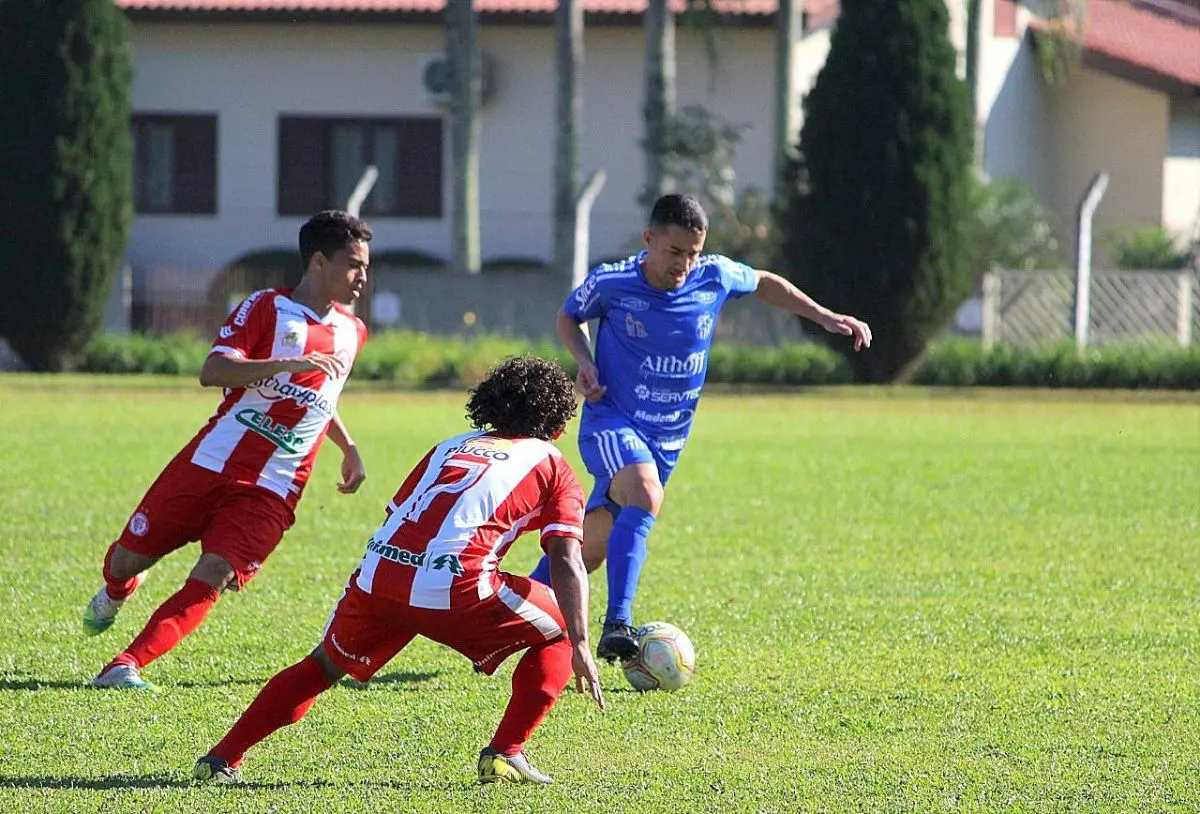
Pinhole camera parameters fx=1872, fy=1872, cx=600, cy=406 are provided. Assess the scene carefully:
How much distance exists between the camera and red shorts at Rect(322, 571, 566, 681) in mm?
5516

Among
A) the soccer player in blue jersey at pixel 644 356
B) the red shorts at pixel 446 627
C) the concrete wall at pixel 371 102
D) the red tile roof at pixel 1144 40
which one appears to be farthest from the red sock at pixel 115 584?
the concrete wall at pixel 371 102

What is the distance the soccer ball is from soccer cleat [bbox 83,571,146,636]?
2.09 m

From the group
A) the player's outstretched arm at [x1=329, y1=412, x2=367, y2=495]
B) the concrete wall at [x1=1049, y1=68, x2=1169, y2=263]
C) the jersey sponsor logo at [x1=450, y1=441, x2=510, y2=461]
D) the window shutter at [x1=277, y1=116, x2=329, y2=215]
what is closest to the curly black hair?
the jersey sponsor logo at [x1=450, y1=441, x2=510, y2=461]

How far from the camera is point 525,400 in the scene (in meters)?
5.71

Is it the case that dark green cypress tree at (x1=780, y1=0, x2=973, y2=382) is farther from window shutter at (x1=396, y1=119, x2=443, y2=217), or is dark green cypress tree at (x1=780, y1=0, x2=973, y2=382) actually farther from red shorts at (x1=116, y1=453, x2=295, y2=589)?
red shorts at (x1=116, y1=453, x2=295, y2=589)

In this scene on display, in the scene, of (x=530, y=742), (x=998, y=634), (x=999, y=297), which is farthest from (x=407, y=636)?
(x=999, y=297)

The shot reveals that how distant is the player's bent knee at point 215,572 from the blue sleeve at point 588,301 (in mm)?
1904

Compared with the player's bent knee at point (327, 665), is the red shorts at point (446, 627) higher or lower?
higher

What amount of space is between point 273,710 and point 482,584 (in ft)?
2.33

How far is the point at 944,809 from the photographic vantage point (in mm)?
5277

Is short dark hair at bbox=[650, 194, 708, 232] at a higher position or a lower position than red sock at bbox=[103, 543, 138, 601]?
higher

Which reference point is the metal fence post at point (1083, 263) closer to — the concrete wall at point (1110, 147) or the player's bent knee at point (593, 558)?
the concrete wall at point (1110, 147)

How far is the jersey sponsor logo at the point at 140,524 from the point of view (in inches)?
283

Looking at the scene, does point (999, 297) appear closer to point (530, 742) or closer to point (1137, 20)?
point (1137, 20)
